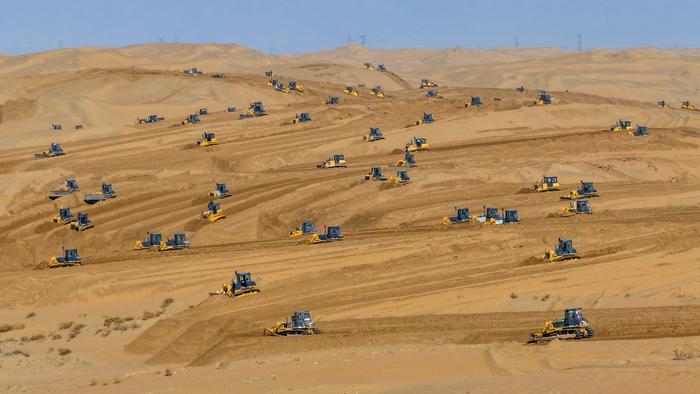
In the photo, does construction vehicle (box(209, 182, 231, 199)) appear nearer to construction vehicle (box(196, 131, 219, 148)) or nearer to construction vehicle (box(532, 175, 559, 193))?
construction vehicle (box(196, 131, 219, 148))

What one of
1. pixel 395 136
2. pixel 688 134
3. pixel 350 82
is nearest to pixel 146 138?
pixel 395 136

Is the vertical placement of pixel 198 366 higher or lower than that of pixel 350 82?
lower

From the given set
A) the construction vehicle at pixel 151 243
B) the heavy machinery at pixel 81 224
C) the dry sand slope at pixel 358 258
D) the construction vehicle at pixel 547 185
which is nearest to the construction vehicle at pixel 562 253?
the dry sand slope at pixel 358 258

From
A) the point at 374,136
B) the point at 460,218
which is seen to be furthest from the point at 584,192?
the point at 374,136

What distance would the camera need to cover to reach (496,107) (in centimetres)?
9625

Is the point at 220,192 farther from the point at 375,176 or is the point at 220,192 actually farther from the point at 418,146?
the point at 418,146

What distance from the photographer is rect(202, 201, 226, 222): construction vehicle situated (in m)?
57.3

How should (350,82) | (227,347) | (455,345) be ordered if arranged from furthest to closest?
(350,82) < (227,347) < (455,345)

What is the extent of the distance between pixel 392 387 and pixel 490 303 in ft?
49.6

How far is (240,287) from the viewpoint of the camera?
139ft

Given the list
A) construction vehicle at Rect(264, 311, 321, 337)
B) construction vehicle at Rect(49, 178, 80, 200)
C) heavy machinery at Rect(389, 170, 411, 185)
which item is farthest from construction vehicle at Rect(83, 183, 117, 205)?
construction vehicle at Rect(264, 311, 321, 337)

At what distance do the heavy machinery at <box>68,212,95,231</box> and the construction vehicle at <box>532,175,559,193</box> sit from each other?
79.6 ft

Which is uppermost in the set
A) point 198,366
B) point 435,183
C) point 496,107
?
point 496,107

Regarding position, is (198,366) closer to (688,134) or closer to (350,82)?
(688,134)
